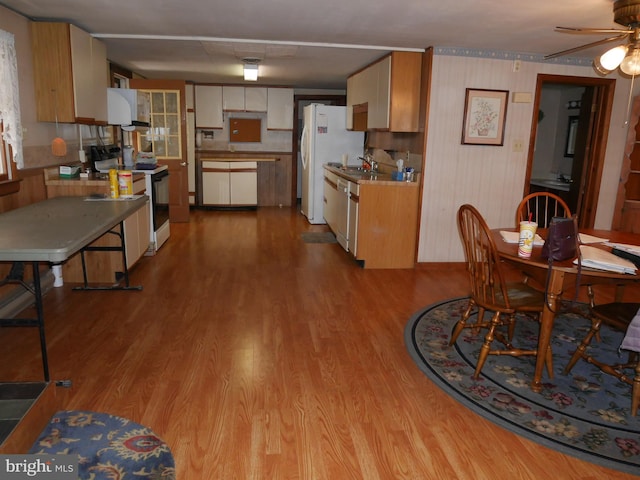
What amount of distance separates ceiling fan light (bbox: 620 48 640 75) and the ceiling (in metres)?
0.40

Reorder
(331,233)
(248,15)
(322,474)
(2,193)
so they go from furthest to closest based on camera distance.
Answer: (331,233) < (248,15) < (2,193) < (322,474)

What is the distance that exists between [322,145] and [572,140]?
3314mm

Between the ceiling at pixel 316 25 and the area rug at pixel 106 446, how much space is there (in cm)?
257

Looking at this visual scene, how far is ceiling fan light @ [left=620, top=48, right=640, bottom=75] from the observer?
2.69m

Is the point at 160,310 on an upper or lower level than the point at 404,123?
lower

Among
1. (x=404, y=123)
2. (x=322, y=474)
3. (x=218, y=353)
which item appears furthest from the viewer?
(x=404, y=123)

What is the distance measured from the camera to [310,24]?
145 inches

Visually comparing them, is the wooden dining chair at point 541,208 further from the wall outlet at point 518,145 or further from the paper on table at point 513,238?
the wall outlet at point 518,145

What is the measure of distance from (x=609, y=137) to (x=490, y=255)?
3.34 meters

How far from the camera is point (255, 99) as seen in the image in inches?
319

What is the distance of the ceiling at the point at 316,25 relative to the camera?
314 cm

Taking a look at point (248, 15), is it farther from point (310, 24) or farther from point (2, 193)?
point (2, 193)

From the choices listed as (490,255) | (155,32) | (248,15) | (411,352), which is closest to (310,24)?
(248,15)

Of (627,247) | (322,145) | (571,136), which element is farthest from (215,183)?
(627,247)
